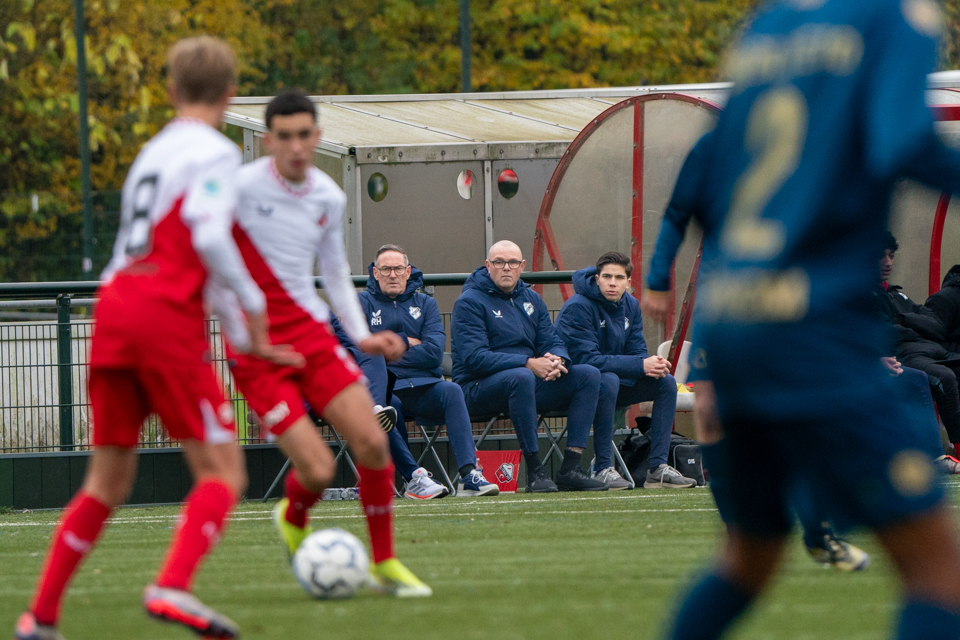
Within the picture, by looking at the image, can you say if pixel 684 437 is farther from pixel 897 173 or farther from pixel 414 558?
pixel 897 173

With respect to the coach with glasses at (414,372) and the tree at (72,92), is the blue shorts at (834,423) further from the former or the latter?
the tree at (72,92)

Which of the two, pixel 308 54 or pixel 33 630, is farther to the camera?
pixel 308 54

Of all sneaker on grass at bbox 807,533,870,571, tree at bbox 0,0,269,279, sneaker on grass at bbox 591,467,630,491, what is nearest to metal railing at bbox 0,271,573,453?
sneaker on grass at bbox 591,467,630,491

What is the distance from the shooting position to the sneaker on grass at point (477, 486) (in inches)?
449

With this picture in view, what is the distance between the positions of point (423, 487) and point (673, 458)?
2288mm

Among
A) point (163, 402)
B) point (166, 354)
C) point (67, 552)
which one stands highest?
point (166, 354)

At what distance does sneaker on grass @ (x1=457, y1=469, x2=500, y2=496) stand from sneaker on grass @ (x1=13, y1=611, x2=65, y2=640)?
23.2 ft

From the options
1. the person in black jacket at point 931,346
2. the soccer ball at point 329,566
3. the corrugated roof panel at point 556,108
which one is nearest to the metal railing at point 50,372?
the person in black jacket at point 931,346

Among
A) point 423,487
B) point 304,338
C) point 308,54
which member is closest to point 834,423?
point 304,338

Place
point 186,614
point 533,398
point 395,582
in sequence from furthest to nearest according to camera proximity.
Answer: point 533,398 → point 395,582 → point 186,614

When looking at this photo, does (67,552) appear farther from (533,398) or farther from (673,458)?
(673,458)

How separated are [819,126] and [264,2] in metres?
32.4

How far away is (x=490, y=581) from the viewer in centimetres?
616

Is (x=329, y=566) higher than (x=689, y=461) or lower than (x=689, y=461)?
higher
